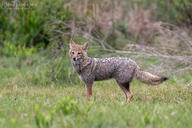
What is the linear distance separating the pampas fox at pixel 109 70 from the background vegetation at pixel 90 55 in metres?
0.47

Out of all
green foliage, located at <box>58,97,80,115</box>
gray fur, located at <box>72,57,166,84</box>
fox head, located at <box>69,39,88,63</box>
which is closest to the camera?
green foliage, located at <box>58,97,80,115</box>

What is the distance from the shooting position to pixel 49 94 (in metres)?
7.96

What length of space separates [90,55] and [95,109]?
200 inches

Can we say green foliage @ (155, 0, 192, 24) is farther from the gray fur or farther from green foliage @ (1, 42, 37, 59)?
the gray fur

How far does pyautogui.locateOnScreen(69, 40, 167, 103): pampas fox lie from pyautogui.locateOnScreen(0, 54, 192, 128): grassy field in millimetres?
455

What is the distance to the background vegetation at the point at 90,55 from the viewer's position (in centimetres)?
513

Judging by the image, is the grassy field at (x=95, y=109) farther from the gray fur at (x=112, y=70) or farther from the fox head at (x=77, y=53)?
the fox head at (x=77, y=53)

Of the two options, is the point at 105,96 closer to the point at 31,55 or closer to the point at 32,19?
the point at 31,55

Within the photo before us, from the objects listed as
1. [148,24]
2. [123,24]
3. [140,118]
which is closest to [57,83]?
[140,118]

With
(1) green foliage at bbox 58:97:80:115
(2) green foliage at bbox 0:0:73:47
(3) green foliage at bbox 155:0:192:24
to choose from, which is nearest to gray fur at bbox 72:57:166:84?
(1) green foliage at bbox 58:97:80:115

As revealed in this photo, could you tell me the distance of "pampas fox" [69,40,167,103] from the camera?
7045 mm

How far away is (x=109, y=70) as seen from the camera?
7.31 meters

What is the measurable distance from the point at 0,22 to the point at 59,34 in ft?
16.4

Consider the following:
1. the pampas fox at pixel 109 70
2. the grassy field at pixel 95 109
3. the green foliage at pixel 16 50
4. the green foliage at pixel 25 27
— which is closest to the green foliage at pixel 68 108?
the grassy field at pixel 95 109
